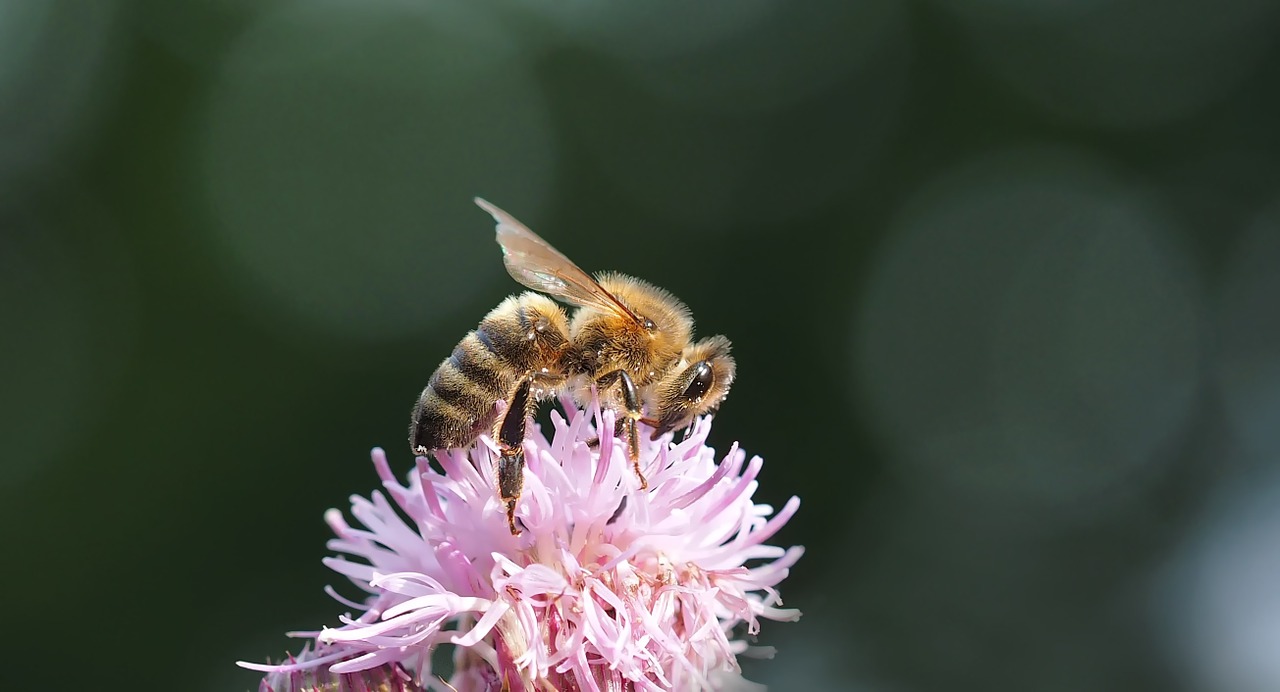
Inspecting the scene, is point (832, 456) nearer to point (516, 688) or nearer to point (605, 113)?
point (605, 113)

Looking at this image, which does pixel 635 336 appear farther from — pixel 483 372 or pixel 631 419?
pixel 483 372

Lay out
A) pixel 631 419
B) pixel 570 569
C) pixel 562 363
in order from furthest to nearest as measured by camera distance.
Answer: pixel 562 363, pixel 631 419, pixel 570 569

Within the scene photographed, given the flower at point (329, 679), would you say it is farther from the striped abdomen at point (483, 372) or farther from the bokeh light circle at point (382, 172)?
the bokeh light circle at point (382, 172)

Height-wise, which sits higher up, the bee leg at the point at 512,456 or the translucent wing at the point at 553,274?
the translucent wing at the point at 553,274

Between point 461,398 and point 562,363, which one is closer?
point 461,398

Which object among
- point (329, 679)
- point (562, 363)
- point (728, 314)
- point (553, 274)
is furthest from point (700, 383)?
point (728, 314)

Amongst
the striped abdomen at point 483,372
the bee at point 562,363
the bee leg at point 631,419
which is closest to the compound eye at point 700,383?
the bee at point 562,363

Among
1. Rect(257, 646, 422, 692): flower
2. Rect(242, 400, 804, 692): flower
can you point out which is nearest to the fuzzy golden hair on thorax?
Rect(242, 400, 804, 692): flower

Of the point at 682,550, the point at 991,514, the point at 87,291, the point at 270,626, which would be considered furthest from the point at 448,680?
the point at 991,514
